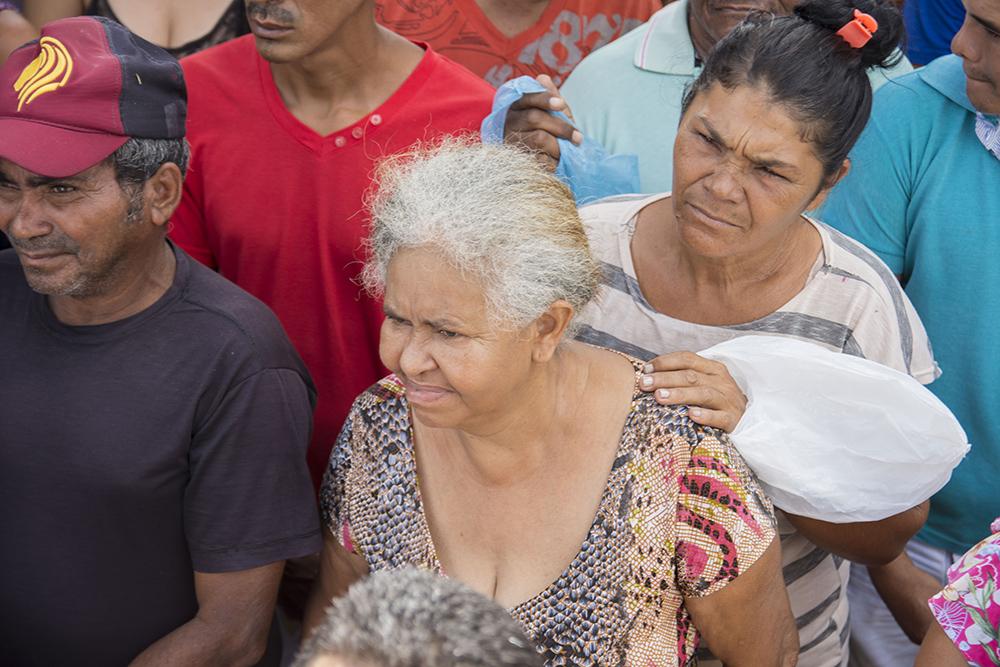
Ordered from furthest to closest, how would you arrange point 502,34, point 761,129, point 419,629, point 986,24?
point 502,34
point 986,24
point 761,129
point 419,629

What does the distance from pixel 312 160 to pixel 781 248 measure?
3.77ft

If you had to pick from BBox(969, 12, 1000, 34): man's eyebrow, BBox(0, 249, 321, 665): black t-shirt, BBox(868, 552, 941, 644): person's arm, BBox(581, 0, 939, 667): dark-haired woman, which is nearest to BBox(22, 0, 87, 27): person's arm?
BBox(0, 249, 321, 665): black t-shirt

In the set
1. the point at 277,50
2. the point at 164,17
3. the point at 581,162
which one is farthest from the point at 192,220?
the point at 581,162

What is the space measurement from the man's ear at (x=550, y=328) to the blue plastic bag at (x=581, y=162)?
22.5 inches

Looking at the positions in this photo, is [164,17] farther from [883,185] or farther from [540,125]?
[883,185]

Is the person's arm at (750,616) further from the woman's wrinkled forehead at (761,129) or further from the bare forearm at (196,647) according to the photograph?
the bare forearm at (196,647)

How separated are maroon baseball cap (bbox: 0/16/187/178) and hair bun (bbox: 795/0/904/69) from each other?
138 cm

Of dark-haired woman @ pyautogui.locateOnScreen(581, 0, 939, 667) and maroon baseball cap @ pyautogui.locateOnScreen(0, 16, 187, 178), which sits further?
dark-haired woman @ pyautogui.locateOnScreen(581, 0, 939, 667)

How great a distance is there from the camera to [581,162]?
2.75 meters

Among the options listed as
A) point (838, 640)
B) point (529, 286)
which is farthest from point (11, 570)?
point (838, 640)

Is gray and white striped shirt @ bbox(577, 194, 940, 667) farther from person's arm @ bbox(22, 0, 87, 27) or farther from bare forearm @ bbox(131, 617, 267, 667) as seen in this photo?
person's arm @ bbox(22, 0, 87, 27)

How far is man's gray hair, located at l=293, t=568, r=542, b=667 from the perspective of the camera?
4.15 ft

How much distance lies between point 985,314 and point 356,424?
1553 mm

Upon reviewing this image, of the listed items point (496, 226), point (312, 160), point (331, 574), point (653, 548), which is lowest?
point (331, 574)
